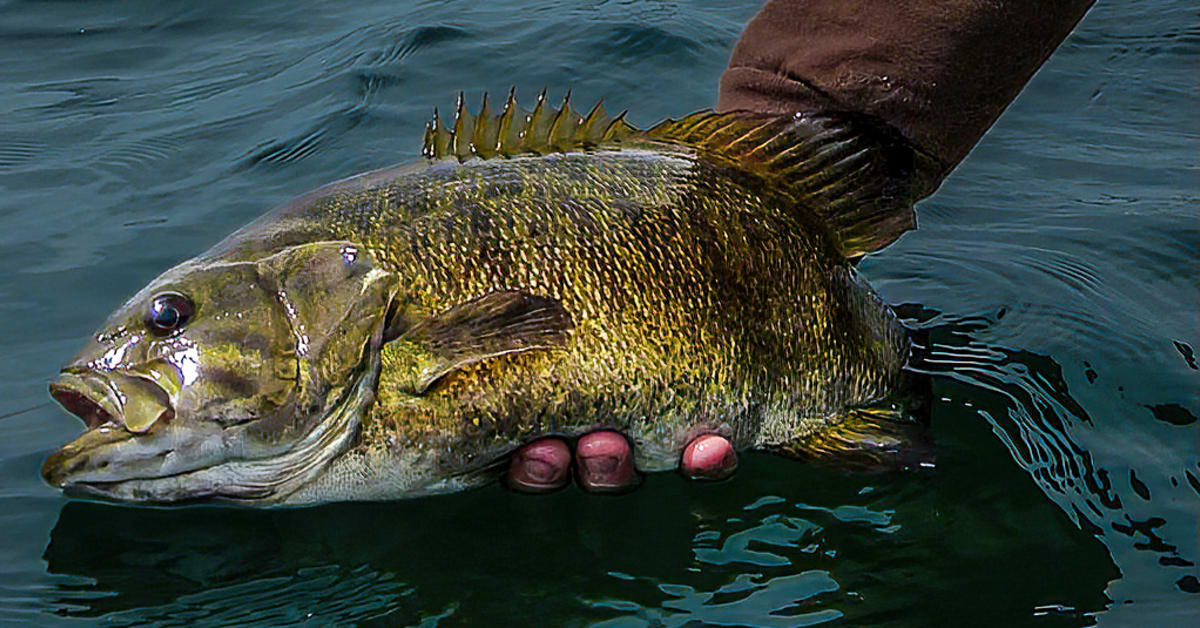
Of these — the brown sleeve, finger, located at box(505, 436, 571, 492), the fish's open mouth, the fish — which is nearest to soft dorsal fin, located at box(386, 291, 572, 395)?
the fish

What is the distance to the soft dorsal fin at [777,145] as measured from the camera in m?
4.07

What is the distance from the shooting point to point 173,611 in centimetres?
361

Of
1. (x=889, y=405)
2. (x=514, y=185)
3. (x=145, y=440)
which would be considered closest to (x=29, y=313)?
(x=145, y=440)

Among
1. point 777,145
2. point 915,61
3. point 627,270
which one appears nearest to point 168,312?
point 627,270

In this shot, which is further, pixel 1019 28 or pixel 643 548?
pixel 1019 28

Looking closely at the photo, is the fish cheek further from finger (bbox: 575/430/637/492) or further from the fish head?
finger (bbox: 575/430/637/492)

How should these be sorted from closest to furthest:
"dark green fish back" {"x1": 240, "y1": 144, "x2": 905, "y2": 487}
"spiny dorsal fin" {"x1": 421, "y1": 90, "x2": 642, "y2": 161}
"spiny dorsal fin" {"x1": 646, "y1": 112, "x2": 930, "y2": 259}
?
"dark green fish back" {"x1": 240, "y1": 144, "x2": 905, "y2": 487} < "spiny dorsal fin" {"x1": 421, "y1": 90, "x2": 642, "y2": 161} < "spiny dorsal fin" {"x1": 646, "y1": 112, "x2": 930, "y2": 259}

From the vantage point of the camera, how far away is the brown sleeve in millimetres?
4289

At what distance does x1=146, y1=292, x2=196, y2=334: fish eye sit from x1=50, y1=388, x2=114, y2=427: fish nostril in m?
0.25

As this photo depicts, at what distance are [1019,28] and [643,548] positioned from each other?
1.96 metres

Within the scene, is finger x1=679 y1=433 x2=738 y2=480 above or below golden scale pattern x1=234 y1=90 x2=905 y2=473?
below

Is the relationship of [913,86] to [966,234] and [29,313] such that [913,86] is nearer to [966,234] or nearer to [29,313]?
[966,234]

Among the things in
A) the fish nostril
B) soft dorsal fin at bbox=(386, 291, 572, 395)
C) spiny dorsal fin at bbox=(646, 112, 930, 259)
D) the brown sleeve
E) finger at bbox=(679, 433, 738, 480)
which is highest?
the brown sleeve

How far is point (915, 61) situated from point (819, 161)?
0.46 metres
